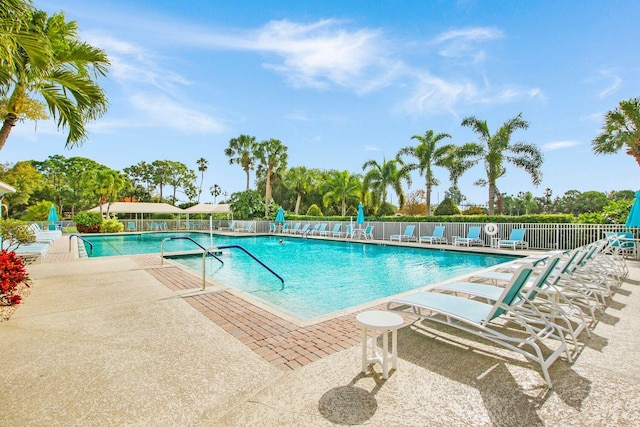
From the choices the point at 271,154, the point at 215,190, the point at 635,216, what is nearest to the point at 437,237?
the point at 635,216

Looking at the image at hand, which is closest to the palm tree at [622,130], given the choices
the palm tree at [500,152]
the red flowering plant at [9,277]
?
the palm tree at [500,152]

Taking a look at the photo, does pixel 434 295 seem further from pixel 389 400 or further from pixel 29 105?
pixel 29 105

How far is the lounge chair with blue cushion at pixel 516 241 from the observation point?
13.3m

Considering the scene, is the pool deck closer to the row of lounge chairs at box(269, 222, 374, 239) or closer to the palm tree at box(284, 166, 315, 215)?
the row of lounge chairs at box(269, 222, 374, 239)

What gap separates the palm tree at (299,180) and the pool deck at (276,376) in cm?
3105

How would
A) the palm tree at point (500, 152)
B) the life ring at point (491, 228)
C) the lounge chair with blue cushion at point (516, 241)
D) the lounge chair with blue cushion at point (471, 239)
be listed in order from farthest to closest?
1. the palm tree at point (500, 152)
2. the lounge chair with blue cushion at point (471, 239)
3. the life ring at point (491, 228)
4. the lounge chair with blue cushion at point (516, 241)

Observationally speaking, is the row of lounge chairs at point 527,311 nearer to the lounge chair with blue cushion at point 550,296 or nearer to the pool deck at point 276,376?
the lounge chair with blue cushion at point 550,296

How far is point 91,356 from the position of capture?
2924 mm

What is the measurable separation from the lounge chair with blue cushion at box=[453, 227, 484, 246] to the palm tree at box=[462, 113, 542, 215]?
4.78 meters

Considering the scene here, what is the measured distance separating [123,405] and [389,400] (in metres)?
1.91

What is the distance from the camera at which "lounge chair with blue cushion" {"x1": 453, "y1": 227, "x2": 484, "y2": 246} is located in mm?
14594

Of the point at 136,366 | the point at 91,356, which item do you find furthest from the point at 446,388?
the point at 91,356

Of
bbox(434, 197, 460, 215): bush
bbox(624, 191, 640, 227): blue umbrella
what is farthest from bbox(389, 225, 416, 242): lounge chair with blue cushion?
bbox(624, 191, 640, 227): blue umbrella

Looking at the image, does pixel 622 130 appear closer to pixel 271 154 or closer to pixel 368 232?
pixel 368 232
